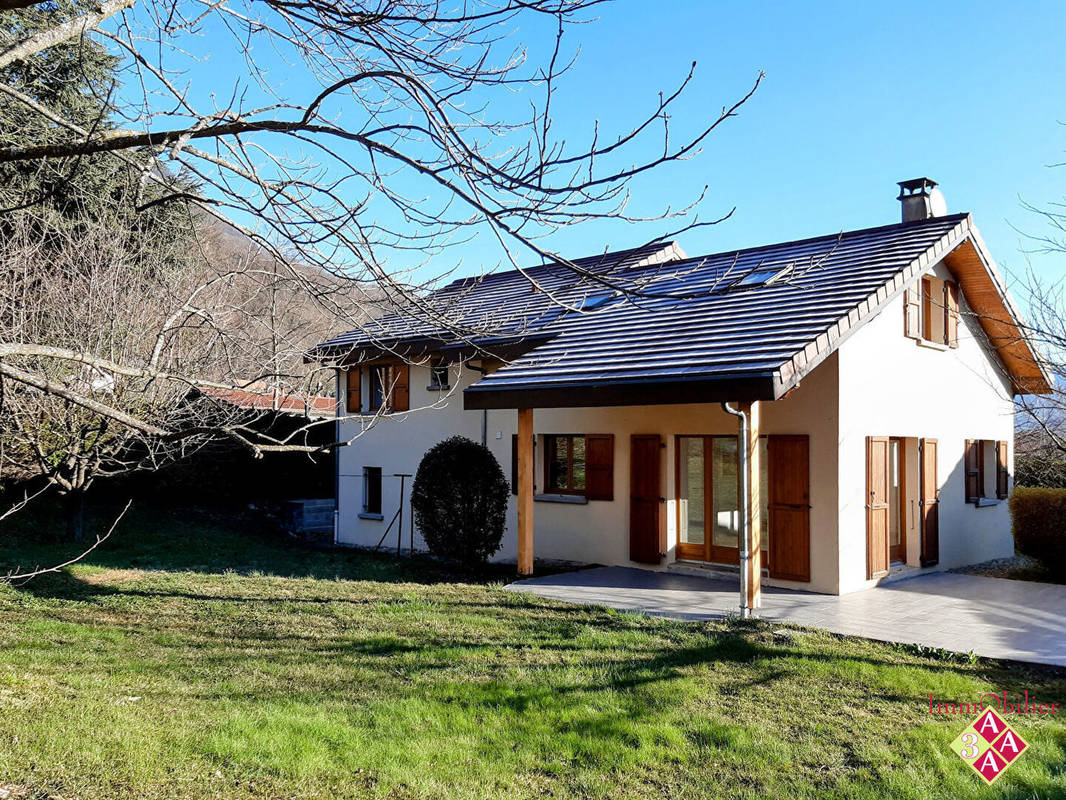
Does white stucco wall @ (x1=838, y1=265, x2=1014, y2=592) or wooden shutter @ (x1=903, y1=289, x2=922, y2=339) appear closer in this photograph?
white stucco wall @ (x1=838, y1=265, x2=1014, y2=592)

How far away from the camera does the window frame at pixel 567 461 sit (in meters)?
14.3

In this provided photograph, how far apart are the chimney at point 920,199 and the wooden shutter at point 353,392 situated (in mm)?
11727

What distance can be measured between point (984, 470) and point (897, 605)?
636 cm

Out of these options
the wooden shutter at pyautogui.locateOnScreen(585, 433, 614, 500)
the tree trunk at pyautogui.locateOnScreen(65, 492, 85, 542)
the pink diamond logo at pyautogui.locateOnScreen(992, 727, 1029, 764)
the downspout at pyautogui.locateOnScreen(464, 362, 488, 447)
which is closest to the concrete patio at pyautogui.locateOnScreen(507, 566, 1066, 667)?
the wooden shutter at pyautogui.locateOnScreen(585, 433, 614, 500)

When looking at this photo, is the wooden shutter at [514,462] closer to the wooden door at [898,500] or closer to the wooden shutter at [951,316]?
the wooden door at [898,500]

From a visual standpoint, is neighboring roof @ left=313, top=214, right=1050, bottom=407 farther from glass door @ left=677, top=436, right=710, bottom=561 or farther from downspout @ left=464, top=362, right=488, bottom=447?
glass door @ left=677, top=436, right=710, bottom=561

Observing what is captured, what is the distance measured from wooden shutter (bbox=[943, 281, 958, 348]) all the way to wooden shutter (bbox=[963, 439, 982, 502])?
186cm

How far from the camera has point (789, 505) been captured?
444 inches

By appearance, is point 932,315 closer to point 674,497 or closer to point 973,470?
point 973,470

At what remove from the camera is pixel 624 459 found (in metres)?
13.6

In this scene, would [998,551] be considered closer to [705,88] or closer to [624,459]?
[624,459]

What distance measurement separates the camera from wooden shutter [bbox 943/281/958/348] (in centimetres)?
1374

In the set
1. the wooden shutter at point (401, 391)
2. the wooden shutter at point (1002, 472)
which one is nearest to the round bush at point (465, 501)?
the wooden shutter at point (401, 391)

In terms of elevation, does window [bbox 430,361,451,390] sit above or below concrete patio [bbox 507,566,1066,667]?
above
